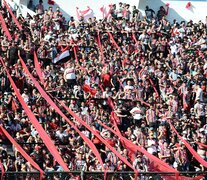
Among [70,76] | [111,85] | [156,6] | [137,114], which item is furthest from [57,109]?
[156,6]

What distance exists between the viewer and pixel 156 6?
40781mm

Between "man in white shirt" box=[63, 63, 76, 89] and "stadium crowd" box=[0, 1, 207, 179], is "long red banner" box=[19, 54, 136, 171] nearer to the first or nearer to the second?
"stadium crowd" box=[0, 1, 207, 179]

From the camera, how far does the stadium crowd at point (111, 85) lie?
968 inches

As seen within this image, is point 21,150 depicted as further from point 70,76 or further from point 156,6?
point 156,6

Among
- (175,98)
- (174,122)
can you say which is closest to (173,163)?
(174,122)

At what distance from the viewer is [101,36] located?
115ft

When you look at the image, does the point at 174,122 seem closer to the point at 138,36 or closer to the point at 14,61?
the point at 14,61

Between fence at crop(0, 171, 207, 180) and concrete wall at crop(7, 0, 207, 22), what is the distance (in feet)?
62.0

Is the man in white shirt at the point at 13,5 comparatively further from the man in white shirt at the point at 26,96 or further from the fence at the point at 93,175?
the fence at the point at 93,175

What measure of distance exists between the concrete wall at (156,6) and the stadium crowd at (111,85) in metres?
0.86

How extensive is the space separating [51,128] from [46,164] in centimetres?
295

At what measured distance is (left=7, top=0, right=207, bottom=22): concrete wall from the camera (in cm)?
3950

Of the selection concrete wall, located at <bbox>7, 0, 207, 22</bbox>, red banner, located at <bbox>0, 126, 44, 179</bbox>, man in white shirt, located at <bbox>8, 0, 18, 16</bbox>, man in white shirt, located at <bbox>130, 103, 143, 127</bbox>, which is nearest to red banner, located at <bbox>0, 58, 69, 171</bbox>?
red banner, located at <bbox>0, 126, 44, 179</bbox>

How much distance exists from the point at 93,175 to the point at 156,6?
21164 mm
